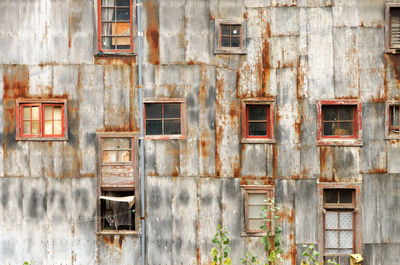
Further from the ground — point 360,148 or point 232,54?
point 232,54

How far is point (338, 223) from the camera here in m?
11.0

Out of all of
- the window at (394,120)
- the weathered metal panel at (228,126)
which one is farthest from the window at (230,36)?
the window at (394,120)

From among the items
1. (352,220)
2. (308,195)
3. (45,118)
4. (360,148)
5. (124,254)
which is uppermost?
(45,118)

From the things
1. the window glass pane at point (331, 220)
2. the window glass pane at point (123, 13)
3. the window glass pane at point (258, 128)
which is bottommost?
the window glass pane at point (331, 220)

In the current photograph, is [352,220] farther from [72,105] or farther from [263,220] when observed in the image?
[72,105]

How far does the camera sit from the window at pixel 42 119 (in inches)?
424

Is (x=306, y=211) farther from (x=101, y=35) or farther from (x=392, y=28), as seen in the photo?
(x=101, y=35)

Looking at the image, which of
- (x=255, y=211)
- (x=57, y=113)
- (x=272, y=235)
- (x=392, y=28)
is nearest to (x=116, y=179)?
(x=57, y=113)

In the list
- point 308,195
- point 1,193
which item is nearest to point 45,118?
point 1,193

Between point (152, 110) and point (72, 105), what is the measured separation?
2144mm

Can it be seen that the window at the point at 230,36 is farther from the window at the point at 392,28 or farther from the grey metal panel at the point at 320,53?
the window at the point at 392,28

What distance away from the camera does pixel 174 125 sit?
35.8ft

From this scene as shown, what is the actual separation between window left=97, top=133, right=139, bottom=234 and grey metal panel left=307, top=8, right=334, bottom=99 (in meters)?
5.13

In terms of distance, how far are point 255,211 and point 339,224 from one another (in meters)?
2.34
